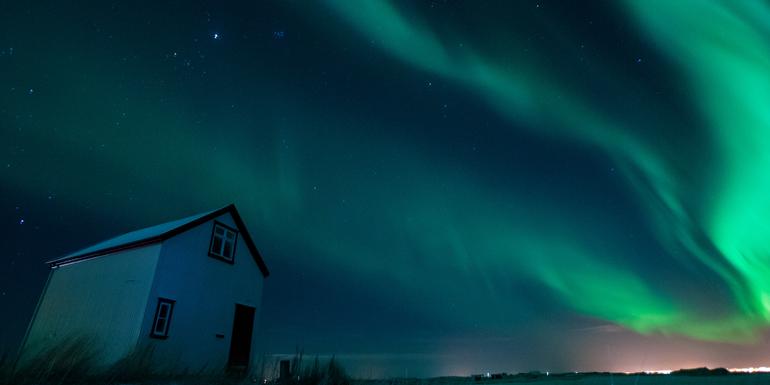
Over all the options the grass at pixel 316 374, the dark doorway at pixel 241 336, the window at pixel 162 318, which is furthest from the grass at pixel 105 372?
the dark doorway at pixel 241 336

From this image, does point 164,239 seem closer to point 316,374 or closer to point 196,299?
point 196,299

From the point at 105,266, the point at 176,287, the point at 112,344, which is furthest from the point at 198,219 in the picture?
the point at 112,344

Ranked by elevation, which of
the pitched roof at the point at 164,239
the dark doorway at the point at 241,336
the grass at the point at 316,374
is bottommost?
the grass at the point at 316,374

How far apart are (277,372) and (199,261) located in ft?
32.7

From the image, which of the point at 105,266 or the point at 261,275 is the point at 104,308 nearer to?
the point at 105,266

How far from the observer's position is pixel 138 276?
16.6 meters

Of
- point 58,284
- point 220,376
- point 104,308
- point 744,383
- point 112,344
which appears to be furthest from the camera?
point 58,284

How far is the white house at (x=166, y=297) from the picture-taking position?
15797 millimetres

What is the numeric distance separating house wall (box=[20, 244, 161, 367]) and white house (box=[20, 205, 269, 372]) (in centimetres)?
4

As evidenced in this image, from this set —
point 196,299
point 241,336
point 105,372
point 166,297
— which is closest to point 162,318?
point 166,297

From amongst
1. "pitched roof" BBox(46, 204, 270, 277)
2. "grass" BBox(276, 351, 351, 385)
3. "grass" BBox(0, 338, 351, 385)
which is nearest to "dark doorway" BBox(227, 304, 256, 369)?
"pitched roof" BBox(46, 204, 270, 277)

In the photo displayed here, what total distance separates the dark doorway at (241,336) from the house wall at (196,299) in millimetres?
327

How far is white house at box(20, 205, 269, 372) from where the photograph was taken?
622 inches

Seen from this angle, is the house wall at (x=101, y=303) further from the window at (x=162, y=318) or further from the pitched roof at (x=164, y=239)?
the window at (x=162, y=318)
